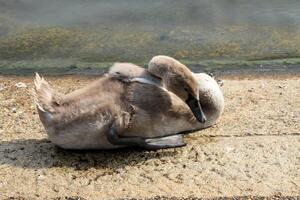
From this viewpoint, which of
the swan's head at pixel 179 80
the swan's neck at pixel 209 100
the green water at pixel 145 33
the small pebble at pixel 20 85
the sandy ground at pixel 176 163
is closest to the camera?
the sandy ground at pixel 176 163

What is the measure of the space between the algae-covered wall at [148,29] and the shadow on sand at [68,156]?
136 inches

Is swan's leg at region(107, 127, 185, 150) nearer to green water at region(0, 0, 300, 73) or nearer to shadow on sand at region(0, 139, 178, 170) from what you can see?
shadow on sand at region(0, 139, 178, 170)

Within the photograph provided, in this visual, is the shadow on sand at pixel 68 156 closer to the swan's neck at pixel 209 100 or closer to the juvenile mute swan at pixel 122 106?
the juvenile mute swan at pixel 122 106

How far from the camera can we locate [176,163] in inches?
199

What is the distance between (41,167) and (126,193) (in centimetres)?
85

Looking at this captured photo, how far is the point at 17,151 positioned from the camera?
5.34 meters

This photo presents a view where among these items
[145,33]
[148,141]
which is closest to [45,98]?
[148,141]

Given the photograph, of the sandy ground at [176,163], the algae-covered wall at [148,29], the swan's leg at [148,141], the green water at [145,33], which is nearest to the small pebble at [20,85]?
the sandy ground at [176,163]

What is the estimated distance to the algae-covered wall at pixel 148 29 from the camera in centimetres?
884

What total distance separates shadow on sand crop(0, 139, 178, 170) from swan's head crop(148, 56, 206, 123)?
44cm

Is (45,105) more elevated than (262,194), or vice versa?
(45,105)

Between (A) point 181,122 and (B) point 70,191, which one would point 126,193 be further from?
(A) point 181,122

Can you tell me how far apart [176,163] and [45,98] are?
1239 mm

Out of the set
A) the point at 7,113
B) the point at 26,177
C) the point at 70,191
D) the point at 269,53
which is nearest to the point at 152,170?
the point at 70,191
